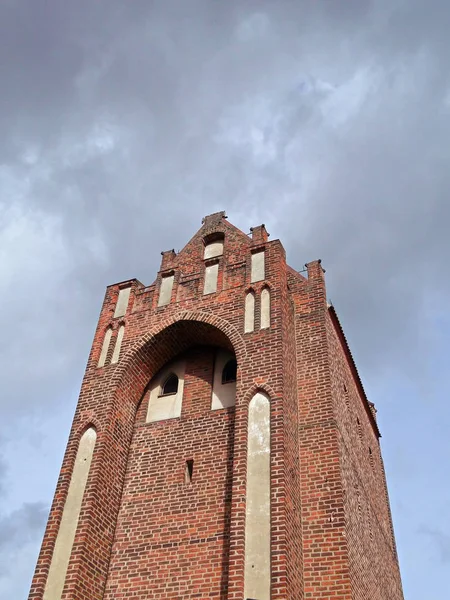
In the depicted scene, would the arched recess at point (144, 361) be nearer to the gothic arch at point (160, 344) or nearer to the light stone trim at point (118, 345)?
the gothic arch at point (160, 344)

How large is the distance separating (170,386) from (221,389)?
1408 mm

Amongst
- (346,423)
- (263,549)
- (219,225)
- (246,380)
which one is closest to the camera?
(263,549)

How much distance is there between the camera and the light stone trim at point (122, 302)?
46.3 feet

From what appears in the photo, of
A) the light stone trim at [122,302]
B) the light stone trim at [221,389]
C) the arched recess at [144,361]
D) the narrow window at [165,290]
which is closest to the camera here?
the arched recess at [144,361]

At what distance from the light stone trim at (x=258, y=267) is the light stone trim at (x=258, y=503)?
3125 millimetres

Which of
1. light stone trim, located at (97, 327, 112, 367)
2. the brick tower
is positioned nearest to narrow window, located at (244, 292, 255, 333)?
the brick tower

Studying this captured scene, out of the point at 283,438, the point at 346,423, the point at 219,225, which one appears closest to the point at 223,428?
the point at 283,438

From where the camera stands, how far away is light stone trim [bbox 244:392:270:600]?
855cm

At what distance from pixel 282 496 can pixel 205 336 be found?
4.77 meters

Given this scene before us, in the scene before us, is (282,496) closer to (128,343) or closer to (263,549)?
(263,549)

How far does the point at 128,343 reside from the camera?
1320 centimetres

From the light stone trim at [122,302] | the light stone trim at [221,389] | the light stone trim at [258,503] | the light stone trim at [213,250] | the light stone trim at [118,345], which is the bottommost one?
the light stone trim at [258,503]

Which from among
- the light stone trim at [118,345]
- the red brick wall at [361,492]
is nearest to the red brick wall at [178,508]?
the light stone trim at [118,345]

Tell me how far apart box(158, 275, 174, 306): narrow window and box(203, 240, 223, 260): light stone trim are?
4.00 ft
